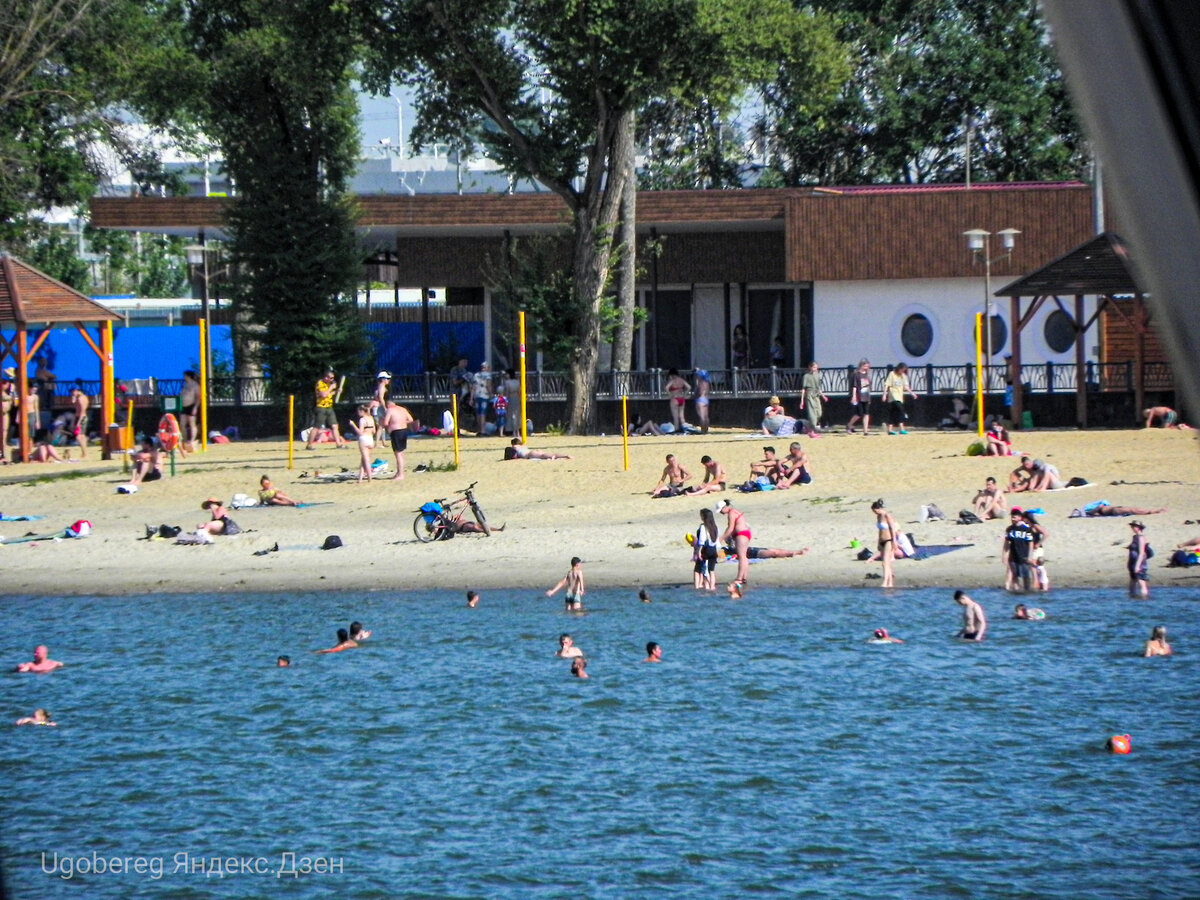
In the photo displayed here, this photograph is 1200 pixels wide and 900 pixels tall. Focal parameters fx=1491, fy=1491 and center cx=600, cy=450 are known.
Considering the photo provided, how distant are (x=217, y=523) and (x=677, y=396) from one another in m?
12.0

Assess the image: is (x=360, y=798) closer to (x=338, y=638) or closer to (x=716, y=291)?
(x=338, y=638)

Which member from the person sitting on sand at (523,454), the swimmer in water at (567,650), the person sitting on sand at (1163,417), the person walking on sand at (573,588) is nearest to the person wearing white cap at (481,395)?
the person sitting on sand at (523,454)

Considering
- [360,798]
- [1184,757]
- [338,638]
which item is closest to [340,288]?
[338,638]

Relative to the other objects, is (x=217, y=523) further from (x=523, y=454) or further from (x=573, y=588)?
(x=573, y=588)

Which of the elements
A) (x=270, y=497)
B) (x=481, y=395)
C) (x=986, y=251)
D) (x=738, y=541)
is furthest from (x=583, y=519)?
(x=986, y=251)

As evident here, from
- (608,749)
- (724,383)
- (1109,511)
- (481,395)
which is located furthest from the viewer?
(724,383)

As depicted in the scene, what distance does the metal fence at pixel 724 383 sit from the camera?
33.6 m

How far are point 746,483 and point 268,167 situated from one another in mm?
15882

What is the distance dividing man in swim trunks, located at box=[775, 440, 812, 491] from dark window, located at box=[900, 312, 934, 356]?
36.8ft

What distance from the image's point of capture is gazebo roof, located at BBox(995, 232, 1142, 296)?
3083 cm

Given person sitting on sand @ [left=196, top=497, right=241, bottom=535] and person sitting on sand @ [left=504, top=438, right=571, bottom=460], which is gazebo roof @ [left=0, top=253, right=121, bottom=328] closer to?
person sitting on sand @ [left=196, top=497, right=241, bottom=535]

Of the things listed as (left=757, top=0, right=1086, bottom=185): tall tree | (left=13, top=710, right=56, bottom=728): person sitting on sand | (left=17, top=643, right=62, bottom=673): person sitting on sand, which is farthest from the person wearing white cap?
(left=757, top=0, right=1086, bottom=185): tall tree

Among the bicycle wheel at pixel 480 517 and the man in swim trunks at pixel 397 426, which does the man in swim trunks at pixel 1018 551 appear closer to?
the bicycle wheel at pixel 480 517

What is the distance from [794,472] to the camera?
2717 cm
